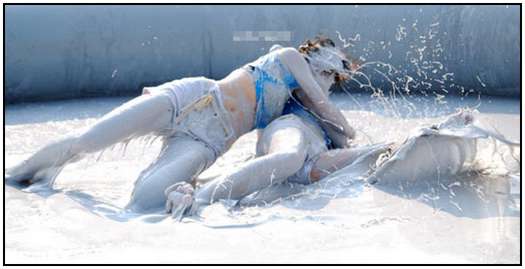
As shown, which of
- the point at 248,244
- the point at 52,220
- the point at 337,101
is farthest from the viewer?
the point at 337,101

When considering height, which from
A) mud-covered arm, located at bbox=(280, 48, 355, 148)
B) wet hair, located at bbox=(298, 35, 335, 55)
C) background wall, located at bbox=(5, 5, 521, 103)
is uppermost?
wet hair, located at bbox=(298, 35, 335, 55)

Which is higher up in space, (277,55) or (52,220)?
(277,55)

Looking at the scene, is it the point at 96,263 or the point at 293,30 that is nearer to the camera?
the point at 96,263

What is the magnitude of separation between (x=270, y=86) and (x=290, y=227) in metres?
0.69

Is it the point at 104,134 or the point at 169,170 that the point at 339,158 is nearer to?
the point at 169,170

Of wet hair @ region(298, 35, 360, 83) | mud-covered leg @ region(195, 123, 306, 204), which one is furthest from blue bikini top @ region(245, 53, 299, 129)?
mud-covered leg @ region(195, 123, 306, 204)

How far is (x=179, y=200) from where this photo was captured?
7.05 feet

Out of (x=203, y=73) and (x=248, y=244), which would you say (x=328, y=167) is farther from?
(x=203, y=73)

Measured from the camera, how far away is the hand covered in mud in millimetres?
2139

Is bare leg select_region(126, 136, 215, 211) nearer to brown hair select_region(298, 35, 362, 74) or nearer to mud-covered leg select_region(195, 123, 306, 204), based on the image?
mud-covered leg select_region(195, 123, 306, 204)

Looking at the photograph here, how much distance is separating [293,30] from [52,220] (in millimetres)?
2408

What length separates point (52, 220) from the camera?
2176 mm

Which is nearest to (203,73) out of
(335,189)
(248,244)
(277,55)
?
(277,55)

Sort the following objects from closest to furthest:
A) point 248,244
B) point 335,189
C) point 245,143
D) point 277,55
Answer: point 248,244 < point 335,189 < point 277,55 < point 245,143
